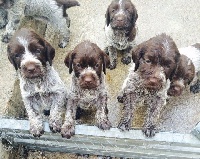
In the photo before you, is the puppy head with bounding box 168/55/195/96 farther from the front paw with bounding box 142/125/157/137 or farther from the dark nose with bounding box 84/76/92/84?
the dark nose with bounding box 84/76/92/84

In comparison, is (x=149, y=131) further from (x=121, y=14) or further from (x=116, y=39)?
(x=116, y=39)

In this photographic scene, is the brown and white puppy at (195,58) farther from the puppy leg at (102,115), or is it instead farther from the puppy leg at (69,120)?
the puppy leg at (69,120)

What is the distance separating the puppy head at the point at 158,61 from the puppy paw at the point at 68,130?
982 millimetres

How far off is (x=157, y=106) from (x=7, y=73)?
2.10m

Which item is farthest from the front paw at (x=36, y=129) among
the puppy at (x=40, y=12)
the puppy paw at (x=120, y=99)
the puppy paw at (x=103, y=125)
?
the puppy at (x=40, y=12)

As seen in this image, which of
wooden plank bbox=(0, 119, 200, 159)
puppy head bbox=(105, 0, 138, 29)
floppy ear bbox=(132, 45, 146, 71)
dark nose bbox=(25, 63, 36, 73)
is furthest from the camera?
puppy head bbox=(105, 0, 138, 29)

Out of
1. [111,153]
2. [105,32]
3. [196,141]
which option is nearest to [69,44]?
[105,32]

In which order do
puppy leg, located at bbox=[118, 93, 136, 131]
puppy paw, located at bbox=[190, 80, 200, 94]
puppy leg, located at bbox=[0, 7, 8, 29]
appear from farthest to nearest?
puppy leg, located at bbox=[0, 7, 8, 29], puppy paw, located at bbox=[190, 80, 200, 94], puppy leg, located at bbox=[118, 93, 136, 131]

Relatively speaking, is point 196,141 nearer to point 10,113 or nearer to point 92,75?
point 92,75

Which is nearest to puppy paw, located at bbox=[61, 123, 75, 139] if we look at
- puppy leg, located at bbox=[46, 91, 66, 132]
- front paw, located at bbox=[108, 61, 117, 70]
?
puppy leg, located at bbox=[46, 91, 66, 132]

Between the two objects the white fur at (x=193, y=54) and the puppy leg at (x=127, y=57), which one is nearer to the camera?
the white fur at (x=193, y=54)

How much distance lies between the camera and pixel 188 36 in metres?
7.30

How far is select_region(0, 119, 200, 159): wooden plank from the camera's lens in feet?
17.1

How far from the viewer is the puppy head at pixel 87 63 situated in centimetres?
512
